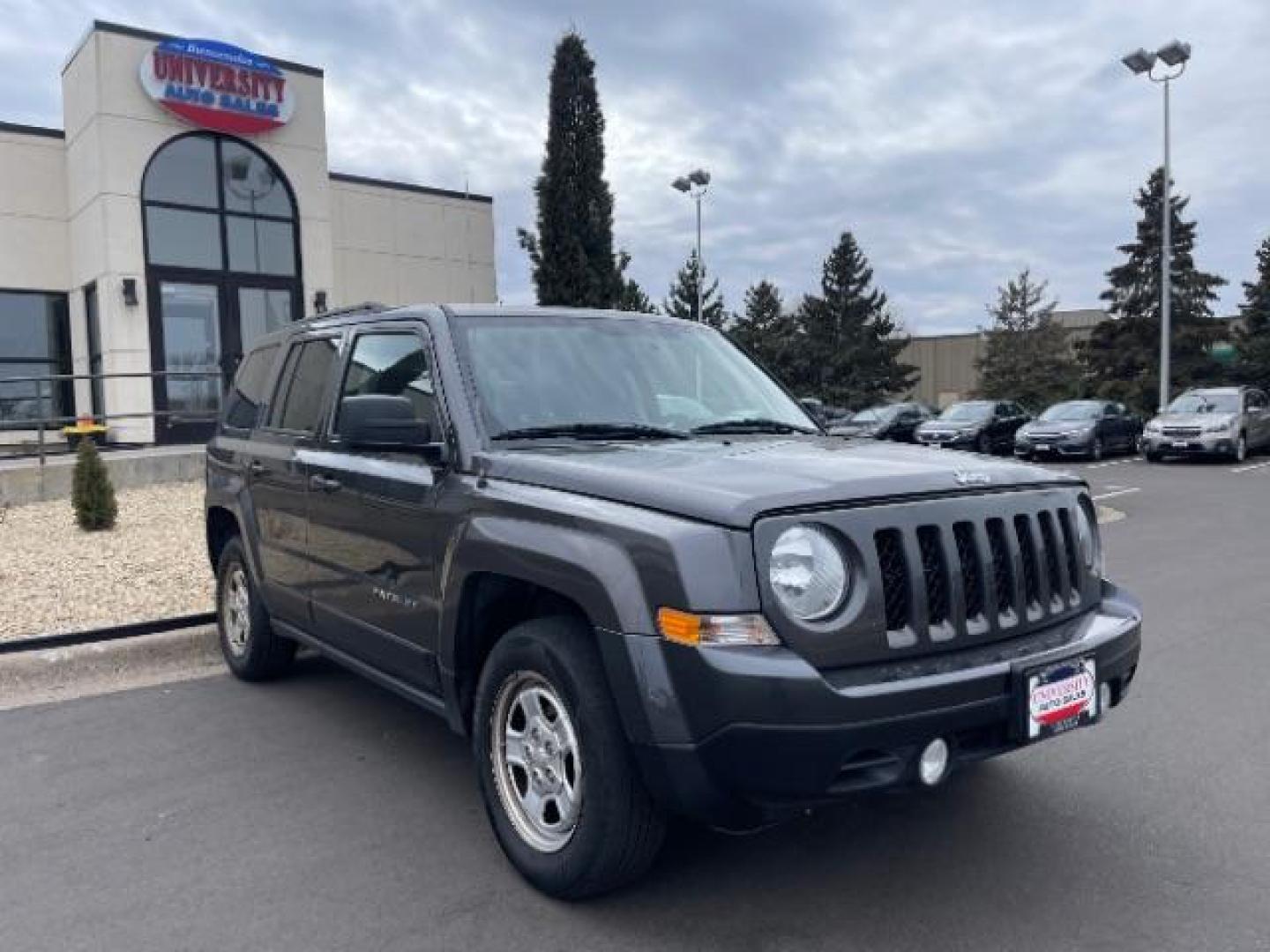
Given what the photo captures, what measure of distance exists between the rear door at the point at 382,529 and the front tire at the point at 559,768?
49cm

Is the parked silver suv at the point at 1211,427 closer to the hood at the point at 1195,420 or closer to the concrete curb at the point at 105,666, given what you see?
the hood at the point at 1195,420

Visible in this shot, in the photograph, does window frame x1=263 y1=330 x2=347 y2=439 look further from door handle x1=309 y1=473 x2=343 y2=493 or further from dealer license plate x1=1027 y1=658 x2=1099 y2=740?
dealer license plate x1=1027 y1=658 x2=1099 y2=740

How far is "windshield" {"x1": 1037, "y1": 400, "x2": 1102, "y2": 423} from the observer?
25.6 m

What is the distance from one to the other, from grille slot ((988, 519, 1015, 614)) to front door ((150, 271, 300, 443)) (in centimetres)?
1550

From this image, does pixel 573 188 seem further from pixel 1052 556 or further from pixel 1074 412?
pixel 1052 556

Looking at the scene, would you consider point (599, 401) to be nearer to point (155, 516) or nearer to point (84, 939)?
point (84, 939)

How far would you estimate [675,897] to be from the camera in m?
3.28

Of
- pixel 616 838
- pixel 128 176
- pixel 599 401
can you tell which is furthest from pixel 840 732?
pixel 128 176

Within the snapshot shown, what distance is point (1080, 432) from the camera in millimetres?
24641

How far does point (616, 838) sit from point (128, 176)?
17.0 metres

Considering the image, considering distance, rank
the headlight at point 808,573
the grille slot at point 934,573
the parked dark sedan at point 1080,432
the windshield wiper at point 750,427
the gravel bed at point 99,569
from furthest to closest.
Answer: the parked dark sedan at point 1080,432
the gravel bed at point 99,569
the windshield wiper at point 750,427
the grille slot at point 934,573
the headlight at point 808,573

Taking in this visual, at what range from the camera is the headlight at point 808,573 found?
2842mm

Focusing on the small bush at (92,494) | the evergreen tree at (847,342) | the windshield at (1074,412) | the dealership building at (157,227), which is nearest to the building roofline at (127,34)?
the dealership building at (157,227)

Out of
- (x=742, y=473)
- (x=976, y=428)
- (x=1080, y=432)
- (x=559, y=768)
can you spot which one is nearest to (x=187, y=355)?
(x=559, y=768)
